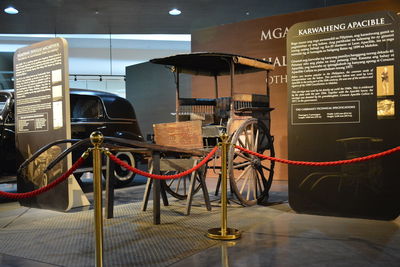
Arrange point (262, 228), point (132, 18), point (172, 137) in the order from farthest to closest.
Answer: point (132, 18) < point (172, 137) < point (262, 228)

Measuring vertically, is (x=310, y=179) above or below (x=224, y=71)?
below

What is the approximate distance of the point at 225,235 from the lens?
141 inches

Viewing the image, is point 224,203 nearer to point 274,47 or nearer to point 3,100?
point 3,100

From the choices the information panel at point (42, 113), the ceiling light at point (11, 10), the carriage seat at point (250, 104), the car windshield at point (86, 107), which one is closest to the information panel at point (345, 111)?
the carriage seat at point (250, 104)

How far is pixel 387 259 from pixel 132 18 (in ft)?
28.1

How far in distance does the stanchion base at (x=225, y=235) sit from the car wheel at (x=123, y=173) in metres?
4.14

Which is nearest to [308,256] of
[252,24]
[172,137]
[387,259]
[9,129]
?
[387,259]

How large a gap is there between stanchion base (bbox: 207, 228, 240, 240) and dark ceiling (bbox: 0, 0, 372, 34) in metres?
6.39

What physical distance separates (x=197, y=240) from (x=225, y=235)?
0.25 metres

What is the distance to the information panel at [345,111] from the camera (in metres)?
4.29

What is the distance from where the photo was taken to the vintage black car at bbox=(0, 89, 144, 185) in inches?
251

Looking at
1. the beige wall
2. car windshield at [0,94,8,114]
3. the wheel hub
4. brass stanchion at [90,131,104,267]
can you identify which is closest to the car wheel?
car windshield at [0,94,8,114]

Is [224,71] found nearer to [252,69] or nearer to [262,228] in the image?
[252,69]

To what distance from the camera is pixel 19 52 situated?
5586mm
